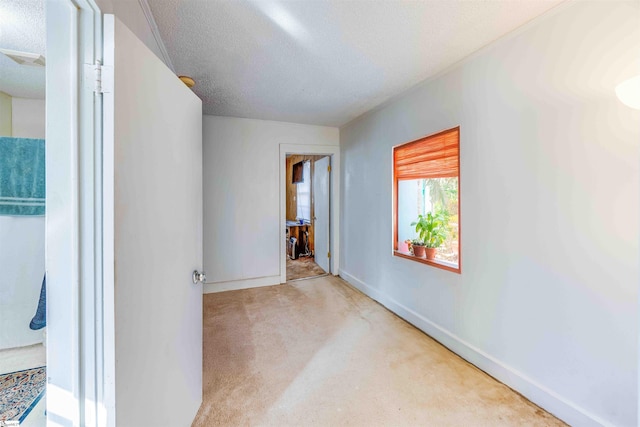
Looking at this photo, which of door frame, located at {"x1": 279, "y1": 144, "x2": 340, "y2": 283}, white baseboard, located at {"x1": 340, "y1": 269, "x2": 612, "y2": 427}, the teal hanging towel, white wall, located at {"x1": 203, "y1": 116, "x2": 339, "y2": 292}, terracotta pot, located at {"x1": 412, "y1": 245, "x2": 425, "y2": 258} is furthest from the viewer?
door frame, located at {"x1": 279, "y1": 144, "x2": 340, "y2": 283}

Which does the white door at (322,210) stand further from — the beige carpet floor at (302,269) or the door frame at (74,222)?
the door frame at (74,222)

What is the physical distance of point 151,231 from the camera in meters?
1.11

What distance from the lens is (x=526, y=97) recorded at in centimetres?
169

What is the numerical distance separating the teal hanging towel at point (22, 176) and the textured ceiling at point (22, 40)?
0.57 feet

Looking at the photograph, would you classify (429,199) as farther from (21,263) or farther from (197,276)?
(21,263)

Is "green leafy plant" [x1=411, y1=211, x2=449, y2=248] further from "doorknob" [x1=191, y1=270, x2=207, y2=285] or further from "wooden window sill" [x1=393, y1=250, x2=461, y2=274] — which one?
"doorknob" [x1=191, y1=270, x2=207, y2=285]

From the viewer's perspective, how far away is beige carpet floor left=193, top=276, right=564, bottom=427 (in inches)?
61.7

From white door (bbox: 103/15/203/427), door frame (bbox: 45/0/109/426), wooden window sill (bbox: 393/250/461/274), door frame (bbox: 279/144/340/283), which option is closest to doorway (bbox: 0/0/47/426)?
door frame (bbox: 45/0/109/426)

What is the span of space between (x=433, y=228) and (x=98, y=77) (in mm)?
2490

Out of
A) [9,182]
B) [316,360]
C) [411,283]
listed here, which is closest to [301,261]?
[411,283]

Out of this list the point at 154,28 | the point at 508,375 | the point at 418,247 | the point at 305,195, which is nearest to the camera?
the point at 154,28

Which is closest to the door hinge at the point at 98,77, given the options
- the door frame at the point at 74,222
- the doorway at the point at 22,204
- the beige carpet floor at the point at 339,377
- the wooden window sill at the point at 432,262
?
the door frame at the point at 74,222

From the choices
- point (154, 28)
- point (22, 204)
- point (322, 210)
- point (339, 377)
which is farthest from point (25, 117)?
point (322, 210)

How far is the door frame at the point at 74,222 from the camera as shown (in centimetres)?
84
